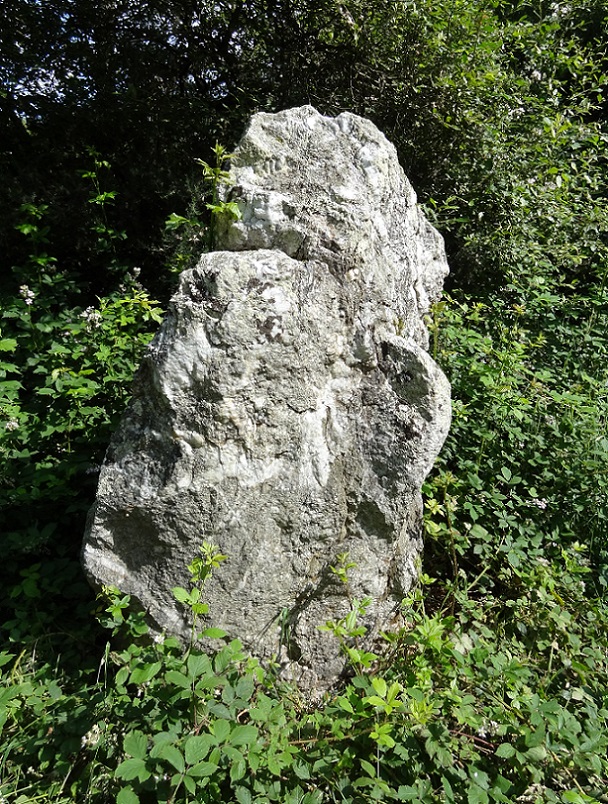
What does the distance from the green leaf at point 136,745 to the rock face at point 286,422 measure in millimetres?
464

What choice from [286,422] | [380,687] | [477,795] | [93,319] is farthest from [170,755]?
[93,319]

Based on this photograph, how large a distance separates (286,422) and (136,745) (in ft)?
3.79

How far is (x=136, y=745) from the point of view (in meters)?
1.63

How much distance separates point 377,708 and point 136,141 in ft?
15.1

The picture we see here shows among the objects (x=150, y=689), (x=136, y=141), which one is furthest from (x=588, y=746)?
(x=136, y=141)

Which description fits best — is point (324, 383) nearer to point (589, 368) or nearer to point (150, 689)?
point (150, 689)

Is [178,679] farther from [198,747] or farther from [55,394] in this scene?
[55,394]

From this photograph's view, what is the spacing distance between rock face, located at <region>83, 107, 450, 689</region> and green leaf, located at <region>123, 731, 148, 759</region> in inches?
18.3

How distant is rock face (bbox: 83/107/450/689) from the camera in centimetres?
208

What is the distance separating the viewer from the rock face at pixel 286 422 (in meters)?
2.08

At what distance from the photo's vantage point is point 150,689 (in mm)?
1875

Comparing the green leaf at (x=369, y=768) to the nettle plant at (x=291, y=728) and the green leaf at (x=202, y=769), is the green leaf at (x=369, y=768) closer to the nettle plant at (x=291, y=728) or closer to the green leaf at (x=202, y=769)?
the nettle plant at (x=291, y=728)

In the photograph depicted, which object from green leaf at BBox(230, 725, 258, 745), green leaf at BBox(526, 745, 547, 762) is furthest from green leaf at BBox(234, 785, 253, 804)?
green leaf at BBox(526, 745, 547, 762)

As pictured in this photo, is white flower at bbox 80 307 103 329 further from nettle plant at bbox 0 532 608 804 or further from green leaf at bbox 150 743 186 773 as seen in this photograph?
green leaf at bbox 150 743 186 773
